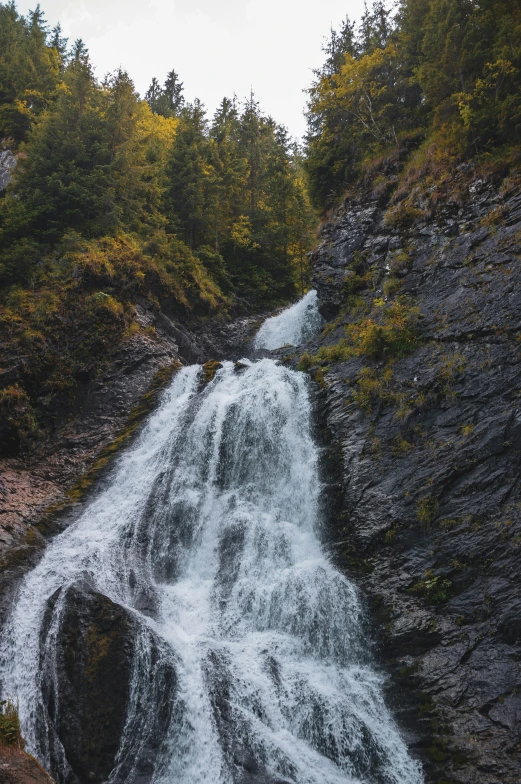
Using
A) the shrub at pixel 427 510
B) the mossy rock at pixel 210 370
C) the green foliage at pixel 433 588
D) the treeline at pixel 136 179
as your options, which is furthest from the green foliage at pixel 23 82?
the green foliage at pixel 433 588

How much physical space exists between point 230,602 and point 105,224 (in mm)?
17126

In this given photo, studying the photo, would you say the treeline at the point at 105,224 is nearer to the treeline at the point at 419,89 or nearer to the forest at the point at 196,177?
the forest at the point at 196,177

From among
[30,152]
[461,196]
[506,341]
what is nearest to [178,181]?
[30,152]

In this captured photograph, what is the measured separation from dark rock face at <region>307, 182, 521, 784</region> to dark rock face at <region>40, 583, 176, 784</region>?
14.5 feet

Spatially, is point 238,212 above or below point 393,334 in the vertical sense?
above

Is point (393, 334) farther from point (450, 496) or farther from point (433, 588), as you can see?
point (433, 588)

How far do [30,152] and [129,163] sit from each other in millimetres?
4166

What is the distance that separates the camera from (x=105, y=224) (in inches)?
837

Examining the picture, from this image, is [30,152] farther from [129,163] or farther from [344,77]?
[344,77]

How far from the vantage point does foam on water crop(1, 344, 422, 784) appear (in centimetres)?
816

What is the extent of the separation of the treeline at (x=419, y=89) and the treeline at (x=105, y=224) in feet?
18.5

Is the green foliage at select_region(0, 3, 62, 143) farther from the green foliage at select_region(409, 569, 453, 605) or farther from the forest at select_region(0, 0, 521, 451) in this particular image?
the green foliage at select_region(409, 569, 453, 605)

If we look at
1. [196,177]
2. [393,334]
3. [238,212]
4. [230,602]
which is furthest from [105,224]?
[230,602]

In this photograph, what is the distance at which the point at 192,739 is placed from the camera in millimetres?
8234
